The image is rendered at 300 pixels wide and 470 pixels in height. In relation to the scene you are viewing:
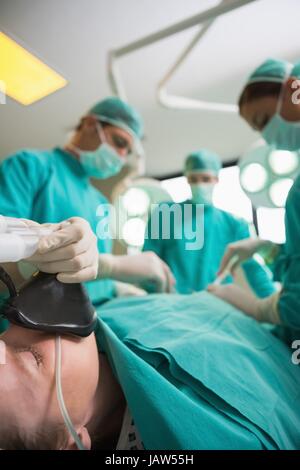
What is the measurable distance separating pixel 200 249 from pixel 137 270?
84cm

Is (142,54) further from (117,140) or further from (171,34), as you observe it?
(117,140)

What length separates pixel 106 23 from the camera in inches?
52.9

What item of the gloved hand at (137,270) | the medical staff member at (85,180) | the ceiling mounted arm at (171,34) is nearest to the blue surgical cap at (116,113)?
the medical staff member at (85,180)

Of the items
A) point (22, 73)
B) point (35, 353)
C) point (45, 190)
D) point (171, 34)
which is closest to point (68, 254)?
point (35, 353)

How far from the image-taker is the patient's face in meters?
0.56

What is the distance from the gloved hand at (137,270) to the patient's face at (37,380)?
0.48 m

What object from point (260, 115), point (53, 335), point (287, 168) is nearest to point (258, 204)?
point (287, 168)

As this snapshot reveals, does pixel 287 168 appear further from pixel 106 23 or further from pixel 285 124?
pixel 106 23

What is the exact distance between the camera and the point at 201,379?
67 centimetres

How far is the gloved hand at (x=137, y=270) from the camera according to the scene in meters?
1.10

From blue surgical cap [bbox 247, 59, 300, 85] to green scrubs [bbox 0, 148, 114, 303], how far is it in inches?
30.4

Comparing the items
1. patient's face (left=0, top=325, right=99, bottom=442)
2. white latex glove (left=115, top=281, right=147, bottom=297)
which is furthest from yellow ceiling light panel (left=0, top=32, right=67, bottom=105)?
white latex glove (left=115, top=281, right=147, bottom=297)

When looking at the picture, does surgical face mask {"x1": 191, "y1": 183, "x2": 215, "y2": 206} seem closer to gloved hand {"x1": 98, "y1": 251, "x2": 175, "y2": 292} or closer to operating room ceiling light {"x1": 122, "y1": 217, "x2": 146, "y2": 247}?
operating room ceiling light {"x1": 122, "y1": 217, "x2": 146, "y2": 247}

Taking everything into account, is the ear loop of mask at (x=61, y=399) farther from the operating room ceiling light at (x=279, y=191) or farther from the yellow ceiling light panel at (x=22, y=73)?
the operating room ceiling light at (x=279, y=191)
